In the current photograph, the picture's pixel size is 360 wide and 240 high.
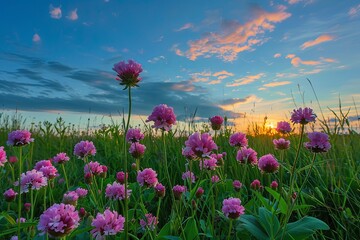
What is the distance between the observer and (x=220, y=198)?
10.4ft

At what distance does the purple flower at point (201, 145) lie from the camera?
1828 mm

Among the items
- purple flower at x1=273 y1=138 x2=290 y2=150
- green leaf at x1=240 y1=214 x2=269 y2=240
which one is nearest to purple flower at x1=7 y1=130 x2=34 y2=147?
green leaf at x1=240 y1=214 x2=269 y2=240

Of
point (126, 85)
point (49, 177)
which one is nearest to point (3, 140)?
point (49, 177)

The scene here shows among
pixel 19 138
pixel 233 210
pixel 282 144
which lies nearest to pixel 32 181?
pixel 19 138

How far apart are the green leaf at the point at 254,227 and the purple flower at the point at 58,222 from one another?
1070 mm

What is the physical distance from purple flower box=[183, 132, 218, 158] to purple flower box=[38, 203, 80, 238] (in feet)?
2.25

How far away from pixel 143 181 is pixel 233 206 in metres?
0.75

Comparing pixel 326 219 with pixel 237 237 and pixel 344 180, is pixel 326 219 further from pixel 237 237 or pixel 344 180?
pixel 237 237

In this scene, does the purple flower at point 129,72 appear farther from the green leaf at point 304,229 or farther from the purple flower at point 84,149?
the purple flower at point 84,149

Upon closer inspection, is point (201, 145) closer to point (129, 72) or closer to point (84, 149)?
point (129, 72)

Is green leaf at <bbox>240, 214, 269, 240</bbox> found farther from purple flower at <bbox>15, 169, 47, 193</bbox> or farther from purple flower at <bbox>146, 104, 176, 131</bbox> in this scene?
purple flower at <bbox>15, 169, 47, 193</bbox>

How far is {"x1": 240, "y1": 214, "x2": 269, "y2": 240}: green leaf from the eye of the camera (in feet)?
6.75

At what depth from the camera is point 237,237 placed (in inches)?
86.4

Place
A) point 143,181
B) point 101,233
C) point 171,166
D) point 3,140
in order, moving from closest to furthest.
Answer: point 101,233, point 143,181, point 171,166, point 3,140
